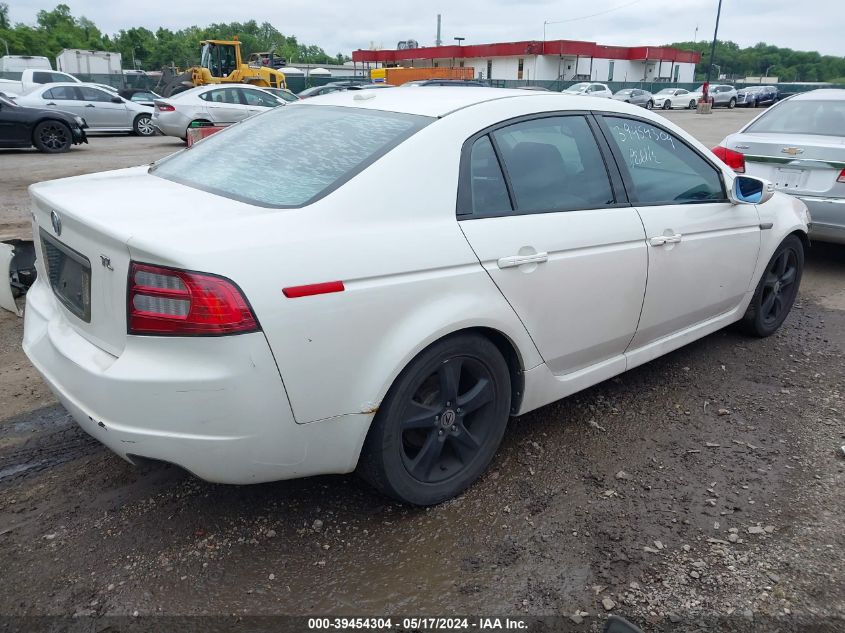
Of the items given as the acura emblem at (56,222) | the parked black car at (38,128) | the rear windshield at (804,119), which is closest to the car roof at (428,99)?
the acura emblem at (56,222)

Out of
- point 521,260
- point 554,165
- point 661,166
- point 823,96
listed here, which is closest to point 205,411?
point 521,260

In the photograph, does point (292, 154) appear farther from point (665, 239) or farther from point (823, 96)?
point (823, 96)

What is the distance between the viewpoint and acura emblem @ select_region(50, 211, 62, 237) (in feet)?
8.79

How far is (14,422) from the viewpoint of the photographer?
11.9ft

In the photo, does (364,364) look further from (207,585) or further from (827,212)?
(827,212)

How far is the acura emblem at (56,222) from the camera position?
8.79 ft

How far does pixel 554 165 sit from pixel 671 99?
4454 centimetres

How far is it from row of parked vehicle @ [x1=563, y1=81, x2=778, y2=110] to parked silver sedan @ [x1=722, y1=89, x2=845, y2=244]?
30430 mm

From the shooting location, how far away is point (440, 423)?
282cm

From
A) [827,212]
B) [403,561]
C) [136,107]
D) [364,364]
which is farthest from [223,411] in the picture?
[136,107]

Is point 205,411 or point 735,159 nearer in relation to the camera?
point 205,411

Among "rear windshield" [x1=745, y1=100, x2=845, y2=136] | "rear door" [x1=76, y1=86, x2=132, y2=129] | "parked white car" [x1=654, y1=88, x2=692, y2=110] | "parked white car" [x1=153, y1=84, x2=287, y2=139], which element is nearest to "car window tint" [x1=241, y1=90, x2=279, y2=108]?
Answer: "parked white car" [x1=153, y1=84, x2=287, y2=139]

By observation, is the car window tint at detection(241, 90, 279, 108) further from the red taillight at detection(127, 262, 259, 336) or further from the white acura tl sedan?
the red taillight at detection(127, 262, 259, 336)

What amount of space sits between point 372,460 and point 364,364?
1.39 feet
